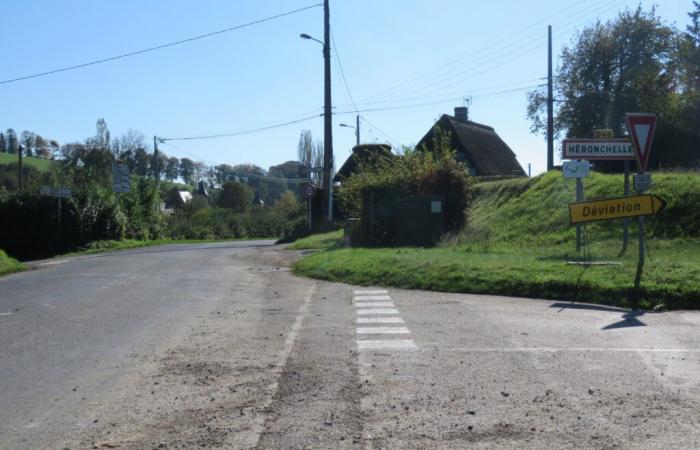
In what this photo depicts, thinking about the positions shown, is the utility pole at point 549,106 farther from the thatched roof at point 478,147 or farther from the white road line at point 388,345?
the white road line at point 388,345

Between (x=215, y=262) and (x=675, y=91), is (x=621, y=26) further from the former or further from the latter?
(x=215, y=262)

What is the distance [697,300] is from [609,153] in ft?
12.3

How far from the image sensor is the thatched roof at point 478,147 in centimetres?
4194

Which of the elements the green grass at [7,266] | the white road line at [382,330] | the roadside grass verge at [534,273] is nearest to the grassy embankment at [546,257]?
the roadside grass verge at [534,273]

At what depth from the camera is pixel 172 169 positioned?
115188 millimetres

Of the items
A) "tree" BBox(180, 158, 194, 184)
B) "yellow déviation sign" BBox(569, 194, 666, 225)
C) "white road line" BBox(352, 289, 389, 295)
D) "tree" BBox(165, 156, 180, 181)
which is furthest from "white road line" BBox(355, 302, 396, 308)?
"tree" BBox(180, 158, 194, 184)

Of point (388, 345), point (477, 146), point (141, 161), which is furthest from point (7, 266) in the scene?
point (141, 161)

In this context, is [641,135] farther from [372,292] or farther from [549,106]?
[549,106]

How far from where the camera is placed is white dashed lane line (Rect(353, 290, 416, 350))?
8.05 meters

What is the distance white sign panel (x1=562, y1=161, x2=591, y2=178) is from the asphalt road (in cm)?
574

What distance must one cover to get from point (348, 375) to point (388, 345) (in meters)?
1.41

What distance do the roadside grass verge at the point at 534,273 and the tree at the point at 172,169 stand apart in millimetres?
96501

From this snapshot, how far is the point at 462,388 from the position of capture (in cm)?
618

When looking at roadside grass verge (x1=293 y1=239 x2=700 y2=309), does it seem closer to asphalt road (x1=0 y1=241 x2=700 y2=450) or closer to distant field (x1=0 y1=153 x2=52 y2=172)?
asphalt road (x1=0 y1=241 x2=700 y2=450)
